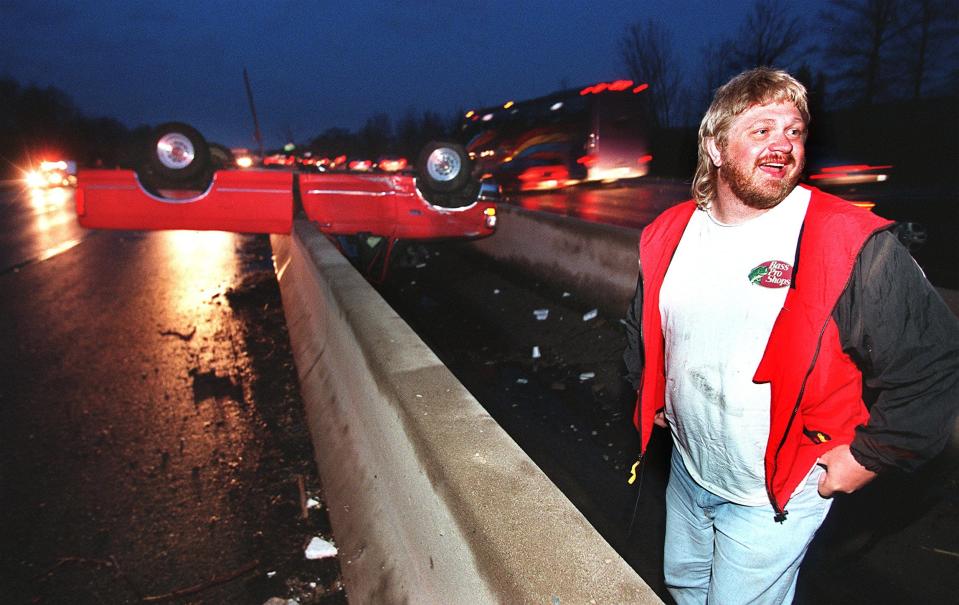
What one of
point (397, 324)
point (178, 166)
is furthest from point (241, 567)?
point (178, 166)

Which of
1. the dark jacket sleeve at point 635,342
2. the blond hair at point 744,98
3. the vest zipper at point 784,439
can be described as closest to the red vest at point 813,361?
the vest zipper at point 784,439

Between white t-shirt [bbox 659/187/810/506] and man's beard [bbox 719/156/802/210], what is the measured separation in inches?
1.4

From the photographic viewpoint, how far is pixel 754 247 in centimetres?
166

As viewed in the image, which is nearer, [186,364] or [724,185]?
[724,185]

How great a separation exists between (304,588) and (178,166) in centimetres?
564

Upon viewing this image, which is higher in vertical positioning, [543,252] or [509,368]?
[543,252]

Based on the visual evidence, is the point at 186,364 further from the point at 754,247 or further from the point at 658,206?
the point at 658,206

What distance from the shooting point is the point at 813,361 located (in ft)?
4.91

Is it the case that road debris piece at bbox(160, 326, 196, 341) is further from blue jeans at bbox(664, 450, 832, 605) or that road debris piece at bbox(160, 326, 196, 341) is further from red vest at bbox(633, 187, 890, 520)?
red vest at bbox(633, 187, 890, 520)

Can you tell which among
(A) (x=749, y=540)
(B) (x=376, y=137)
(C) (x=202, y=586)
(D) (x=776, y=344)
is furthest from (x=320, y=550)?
(B) (x=376, y=137)

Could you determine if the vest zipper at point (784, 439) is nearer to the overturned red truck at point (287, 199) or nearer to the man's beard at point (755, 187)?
the man's beard at point (755, 187)

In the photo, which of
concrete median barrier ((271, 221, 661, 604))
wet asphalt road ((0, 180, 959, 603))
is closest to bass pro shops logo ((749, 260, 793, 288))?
concrete median barrier ((271, 221, 661, 604))

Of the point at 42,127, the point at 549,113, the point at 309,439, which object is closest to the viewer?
the point at 309,439

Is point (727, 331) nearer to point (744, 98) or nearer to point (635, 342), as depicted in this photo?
point (635, 342)
